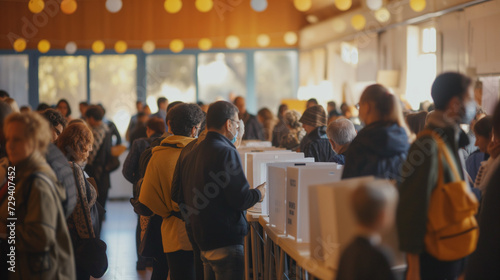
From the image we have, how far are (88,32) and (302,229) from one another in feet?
44.2

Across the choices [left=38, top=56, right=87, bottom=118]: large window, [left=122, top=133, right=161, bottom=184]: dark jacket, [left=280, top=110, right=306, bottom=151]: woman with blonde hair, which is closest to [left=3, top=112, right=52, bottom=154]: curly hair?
[left=122, top=133, right=161, bottom=184]: dark jacket

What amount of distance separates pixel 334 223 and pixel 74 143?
171cm

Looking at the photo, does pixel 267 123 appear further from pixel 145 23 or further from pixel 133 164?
pixel 145 23

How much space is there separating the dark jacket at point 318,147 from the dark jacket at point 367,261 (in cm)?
305

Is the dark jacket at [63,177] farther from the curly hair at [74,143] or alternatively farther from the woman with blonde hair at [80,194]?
the curly hair at [74,143]

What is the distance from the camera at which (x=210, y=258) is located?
3064 mm

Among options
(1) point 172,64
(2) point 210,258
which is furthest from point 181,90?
(2) point 210,258

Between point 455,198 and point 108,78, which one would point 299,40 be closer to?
point 108,78

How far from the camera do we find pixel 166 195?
3564mm

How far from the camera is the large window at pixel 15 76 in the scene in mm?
15352

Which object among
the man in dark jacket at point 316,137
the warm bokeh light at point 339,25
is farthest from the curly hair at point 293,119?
the warm bokeh light at point 339,25

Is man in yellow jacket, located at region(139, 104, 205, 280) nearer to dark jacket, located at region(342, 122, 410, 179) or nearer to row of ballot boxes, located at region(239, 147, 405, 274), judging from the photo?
row of ballot boxes, located at region(239, 147, 405, 274)

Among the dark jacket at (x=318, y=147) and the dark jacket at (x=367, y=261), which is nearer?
the dark jacket at (x=367, y=261)

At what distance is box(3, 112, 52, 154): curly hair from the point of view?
7.93ft
